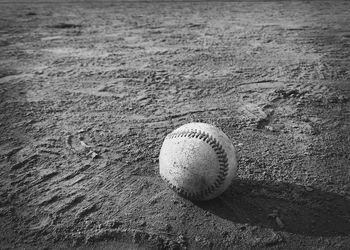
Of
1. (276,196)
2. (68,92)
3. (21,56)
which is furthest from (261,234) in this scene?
(21,56)

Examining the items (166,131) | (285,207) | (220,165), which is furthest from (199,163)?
(166,131)

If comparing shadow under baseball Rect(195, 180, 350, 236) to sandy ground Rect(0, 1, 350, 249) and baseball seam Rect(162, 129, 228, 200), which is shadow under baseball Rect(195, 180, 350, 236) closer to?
sandy ground Rect(0, 1, 350, 249)

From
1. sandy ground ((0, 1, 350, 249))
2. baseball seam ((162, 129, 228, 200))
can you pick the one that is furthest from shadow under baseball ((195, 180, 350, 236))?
baseball seam ((162, 129, 228, 200))

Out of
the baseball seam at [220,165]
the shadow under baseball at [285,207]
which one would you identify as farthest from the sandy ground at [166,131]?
the baseball seam at [220,165]

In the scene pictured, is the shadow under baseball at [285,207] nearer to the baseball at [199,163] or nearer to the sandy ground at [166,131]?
the sandy ground at [166,131]

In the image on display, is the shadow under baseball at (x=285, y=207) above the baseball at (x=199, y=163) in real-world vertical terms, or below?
below

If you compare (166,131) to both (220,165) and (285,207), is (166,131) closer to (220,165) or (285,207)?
(220,165)
